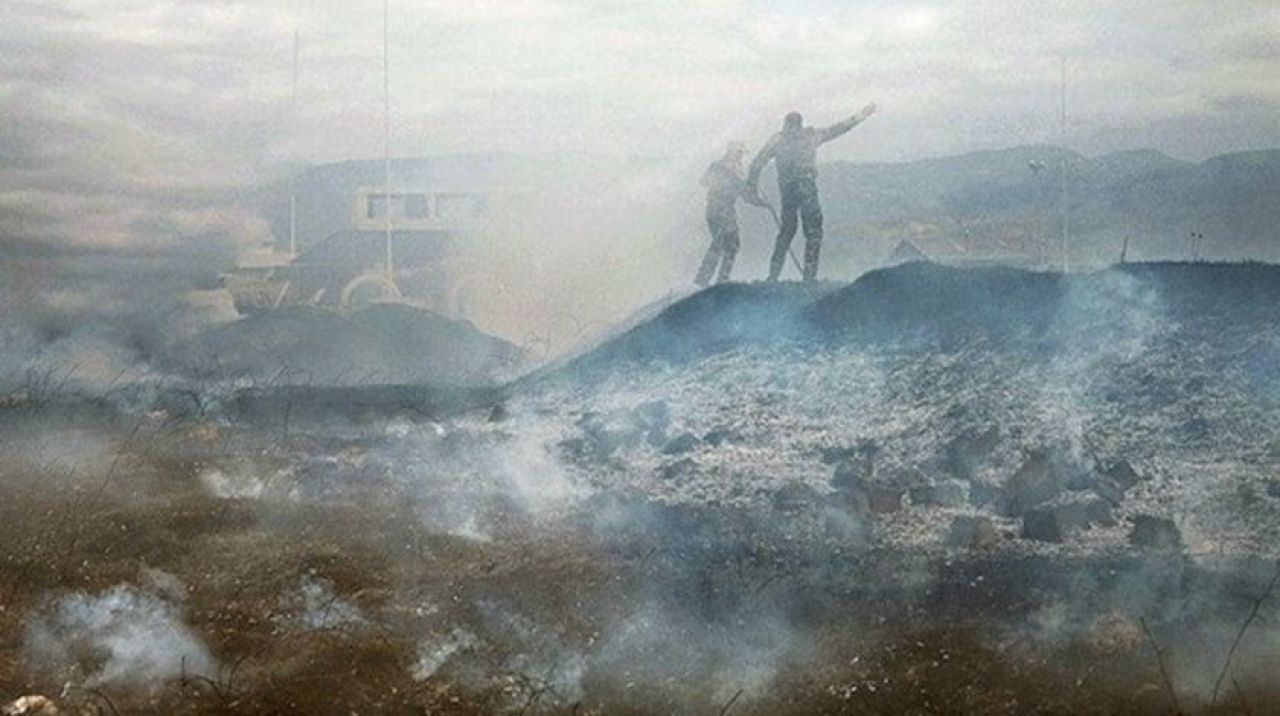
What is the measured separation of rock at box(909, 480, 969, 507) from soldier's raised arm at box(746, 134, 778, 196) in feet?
22.9

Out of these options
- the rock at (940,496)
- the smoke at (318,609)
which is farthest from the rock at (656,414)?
the smoke at (318,609)

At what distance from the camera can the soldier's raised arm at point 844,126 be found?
15883 millimetres

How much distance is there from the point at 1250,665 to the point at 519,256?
2716cm

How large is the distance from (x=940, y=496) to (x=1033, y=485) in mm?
779

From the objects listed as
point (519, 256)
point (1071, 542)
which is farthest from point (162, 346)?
point (1071, 542)

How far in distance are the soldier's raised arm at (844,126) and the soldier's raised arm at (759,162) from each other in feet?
2.11

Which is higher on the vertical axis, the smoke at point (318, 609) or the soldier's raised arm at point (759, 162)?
the soldier's raised arm at point (759, 162)

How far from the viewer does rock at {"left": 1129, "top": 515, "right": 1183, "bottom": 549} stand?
8750 mm

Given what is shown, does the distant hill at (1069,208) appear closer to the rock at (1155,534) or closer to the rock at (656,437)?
the rock at (656,437)

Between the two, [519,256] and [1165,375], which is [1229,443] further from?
[519,256]

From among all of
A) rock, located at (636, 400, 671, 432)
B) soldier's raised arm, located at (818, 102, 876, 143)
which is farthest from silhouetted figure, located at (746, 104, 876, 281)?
rock, located at (636, 400, 671, 432)

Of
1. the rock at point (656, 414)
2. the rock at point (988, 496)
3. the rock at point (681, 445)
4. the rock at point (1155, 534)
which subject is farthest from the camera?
the rock at point (656, 414)

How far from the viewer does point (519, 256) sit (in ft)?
108

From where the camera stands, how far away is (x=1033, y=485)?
9922 millimetres
